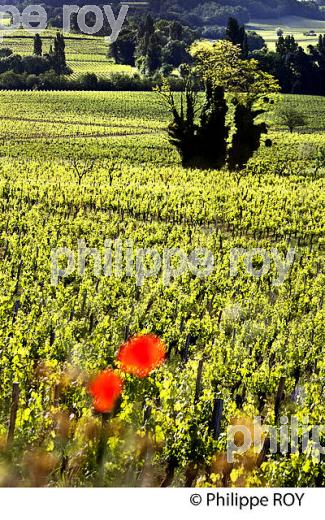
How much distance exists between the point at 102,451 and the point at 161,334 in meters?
5.07

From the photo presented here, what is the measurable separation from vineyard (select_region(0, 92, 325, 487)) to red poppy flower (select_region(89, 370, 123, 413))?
15 centimetres

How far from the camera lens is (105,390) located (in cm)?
1159

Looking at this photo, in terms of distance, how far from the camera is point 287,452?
32.7ft

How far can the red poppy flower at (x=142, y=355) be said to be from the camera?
39.6 feet

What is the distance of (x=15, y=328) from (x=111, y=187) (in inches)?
878

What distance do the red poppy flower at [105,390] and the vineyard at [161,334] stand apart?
15 cm

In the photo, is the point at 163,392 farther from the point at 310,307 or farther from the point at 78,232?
the point at 78,232

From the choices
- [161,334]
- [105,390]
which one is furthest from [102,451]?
[161,334]

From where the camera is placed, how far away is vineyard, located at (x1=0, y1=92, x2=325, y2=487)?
10.2 metres

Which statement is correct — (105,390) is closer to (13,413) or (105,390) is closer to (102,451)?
(102,451)

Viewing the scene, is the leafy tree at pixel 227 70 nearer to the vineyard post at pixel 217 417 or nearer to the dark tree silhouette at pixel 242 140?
the dark tree silhouette at pixel 242 140

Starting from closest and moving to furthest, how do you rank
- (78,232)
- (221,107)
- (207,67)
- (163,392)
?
(163,392) < (78,232) < (221,107) < (207,67)

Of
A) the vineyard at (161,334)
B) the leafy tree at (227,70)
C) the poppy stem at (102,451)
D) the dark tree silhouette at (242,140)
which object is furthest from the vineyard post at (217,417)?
the leafy tree at (227,70)
